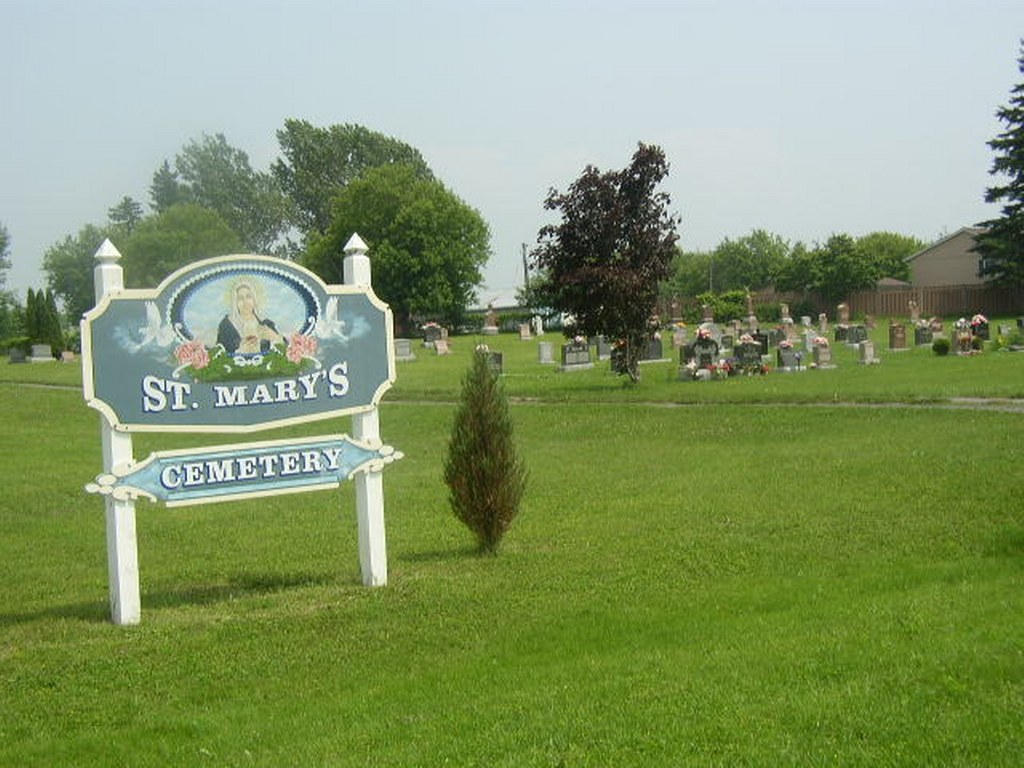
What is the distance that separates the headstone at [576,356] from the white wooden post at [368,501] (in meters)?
24.6

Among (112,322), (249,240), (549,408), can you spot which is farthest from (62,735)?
(249,240)

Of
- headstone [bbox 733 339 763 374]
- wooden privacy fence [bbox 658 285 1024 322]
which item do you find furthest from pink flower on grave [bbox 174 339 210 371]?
wooden privacy fence [bbox 658 285 1024 322]

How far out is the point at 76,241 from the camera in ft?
315

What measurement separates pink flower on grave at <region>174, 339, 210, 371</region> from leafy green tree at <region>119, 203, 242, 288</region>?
2671 inches

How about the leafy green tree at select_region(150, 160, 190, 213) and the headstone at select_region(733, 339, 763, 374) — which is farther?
the leafy green tree at select_region(150, 160, 190, 213)

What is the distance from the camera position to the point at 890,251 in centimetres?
8500

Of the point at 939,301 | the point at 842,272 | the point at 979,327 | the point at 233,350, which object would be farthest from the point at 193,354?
the point at 842,272

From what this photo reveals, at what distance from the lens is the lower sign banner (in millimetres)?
8375

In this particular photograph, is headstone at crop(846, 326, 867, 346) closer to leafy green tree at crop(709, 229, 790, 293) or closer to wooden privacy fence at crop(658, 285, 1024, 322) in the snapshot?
wooden privacy fence at crop(658, 285, 1024, 322)

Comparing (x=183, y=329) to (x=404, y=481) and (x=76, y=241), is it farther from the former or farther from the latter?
(x=76, y=241)

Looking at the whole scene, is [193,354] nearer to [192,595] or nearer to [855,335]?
[192,595]

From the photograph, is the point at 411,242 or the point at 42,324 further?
the point at 411,242

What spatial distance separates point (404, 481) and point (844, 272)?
173 ft

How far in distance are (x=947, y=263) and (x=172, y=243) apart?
4844 cm
